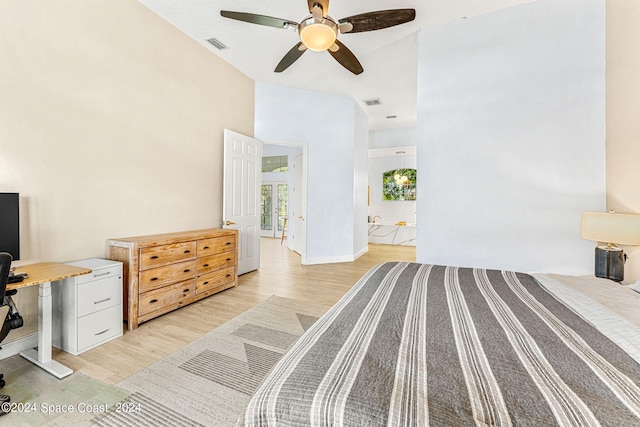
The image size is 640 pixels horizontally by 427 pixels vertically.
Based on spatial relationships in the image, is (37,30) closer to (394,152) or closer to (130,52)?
(130,52)

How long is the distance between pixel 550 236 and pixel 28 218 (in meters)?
4.67

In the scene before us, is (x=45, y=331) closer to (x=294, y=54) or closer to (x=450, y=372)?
(x=450, y=372)

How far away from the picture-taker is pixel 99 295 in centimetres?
224

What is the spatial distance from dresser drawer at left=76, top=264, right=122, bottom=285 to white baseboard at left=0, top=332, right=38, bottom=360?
0.65 m

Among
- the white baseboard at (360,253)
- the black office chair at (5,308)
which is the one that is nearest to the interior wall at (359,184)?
the white baseboard at (360,253)

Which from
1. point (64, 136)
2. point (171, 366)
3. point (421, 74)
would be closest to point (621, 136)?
point (421, 74)

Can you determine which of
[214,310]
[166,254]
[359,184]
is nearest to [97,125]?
[166,254]

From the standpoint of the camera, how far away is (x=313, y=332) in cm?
108

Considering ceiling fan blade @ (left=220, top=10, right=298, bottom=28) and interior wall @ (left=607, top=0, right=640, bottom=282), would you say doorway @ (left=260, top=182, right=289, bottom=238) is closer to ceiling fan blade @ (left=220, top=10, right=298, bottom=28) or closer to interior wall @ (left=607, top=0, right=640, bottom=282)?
ceiling fan blade @ (left=220, top=10, right=298, bottom=28)

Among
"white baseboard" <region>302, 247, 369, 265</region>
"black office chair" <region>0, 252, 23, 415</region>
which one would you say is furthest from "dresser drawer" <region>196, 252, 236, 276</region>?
"white baseboard" <region>302, 247, 369, 265</region>

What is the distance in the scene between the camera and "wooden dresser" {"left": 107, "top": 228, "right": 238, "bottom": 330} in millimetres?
2527

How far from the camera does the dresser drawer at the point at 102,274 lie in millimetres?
2127

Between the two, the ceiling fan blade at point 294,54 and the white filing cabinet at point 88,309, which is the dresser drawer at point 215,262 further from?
the ceiling fan blade at point 294,54

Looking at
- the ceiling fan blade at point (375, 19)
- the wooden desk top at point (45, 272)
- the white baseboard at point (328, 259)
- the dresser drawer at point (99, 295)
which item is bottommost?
the white baseboard at point (328, 259)
